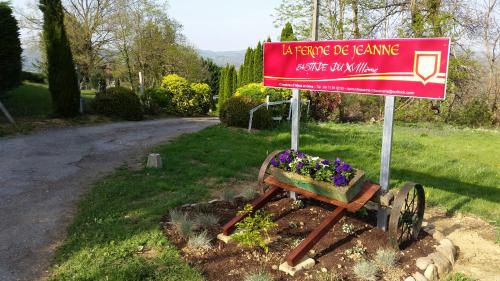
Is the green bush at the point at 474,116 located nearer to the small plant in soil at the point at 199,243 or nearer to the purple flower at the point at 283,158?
the purple flower at the point at 283,158

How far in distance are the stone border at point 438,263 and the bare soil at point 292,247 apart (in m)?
0.09

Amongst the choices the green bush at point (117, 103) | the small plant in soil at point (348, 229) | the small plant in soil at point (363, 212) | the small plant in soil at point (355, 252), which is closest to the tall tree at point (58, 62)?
the green bush at point (117, 103)

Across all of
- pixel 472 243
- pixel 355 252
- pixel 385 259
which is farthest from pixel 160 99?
pixel 385 259

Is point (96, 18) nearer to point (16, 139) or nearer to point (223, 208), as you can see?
point (16, 139)

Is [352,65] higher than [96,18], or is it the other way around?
[96,18]

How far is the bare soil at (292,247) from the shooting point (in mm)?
3818

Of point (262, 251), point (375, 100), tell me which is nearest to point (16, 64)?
point (262, 251)

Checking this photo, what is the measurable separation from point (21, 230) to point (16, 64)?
1036 cm

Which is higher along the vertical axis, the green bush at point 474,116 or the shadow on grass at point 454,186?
the green bush at point 474,116

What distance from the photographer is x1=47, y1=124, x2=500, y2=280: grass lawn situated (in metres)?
3.93

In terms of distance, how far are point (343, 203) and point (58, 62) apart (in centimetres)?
1244

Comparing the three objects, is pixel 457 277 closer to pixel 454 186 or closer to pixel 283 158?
pixel 283 158

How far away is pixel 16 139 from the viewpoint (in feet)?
32.7

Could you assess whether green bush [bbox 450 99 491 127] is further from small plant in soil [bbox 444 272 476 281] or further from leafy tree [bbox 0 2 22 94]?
leafy tree [bbox 0 2 22 94]
